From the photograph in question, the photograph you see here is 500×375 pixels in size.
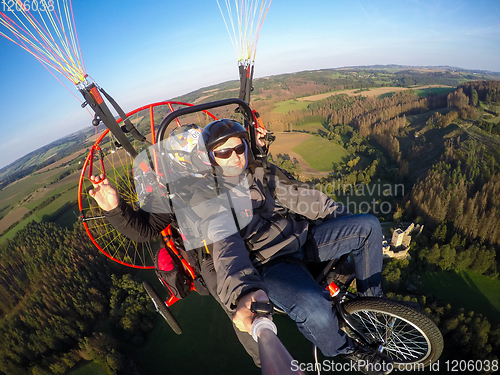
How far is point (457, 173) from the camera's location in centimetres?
3256

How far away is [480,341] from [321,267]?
21531mm

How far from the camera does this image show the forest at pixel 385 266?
18.5m

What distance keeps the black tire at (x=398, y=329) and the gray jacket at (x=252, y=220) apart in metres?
0.89

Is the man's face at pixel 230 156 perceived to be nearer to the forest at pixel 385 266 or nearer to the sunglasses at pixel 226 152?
the sunglasses at pixel 226 152

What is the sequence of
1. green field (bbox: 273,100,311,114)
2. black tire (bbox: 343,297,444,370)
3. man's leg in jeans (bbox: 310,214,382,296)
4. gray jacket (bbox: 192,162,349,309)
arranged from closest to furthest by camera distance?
gray jacket (bbox: 192,162,349,309) → black tire (bbox: 343,297,444,370) → man's leg in jeans (bbox: 310,214,382,296) → green field (bbox: 273,100,311,114)

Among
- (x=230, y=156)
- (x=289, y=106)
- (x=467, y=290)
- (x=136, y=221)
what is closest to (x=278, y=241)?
(x=230, y=156)

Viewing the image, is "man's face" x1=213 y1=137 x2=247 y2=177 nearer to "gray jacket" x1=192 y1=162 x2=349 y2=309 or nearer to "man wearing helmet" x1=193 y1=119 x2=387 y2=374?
"man wearing helmet" x1=193 y1=119 x2=387 y2=374

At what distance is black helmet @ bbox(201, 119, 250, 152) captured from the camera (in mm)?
2670

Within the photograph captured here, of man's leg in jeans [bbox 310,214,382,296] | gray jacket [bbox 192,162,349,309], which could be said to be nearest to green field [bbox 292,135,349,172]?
gray jacket [bbox 192,162,349,309]

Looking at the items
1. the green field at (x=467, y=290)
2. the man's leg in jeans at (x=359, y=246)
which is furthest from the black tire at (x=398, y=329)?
the green field at (x=467, y=290)

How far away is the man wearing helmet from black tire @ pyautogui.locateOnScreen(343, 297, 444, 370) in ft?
0.80

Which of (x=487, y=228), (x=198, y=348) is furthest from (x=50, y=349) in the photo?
(x=487, y=228)

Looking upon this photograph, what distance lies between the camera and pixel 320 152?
4862cm

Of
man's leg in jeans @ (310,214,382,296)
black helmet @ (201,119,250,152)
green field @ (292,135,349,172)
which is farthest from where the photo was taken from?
green field @ (292,135,349,172)
